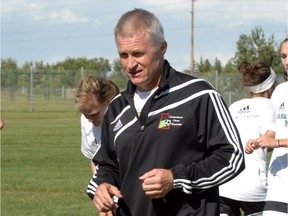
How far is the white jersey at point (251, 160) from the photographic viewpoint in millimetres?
7328

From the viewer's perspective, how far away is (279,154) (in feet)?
20.3

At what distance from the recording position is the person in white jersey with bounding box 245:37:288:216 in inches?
240

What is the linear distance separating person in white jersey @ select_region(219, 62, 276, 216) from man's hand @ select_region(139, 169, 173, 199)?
10.7ft

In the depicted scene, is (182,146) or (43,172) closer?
(182,146)

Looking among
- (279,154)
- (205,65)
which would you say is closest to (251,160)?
(279,154)

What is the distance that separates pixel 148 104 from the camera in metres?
4.43

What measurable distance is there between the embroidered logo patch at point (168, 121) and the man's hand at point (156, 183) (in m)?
0.28

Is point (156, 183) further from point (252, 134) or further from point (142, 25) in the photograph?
point (252, 134)

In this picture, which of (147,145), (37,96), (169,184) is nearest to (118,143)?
(147,145)

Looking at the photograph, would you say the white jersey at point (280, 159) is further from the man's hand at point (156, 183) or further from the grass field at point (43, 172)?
the grass field at point (43, 172)

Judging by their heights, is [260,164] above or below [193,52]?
above

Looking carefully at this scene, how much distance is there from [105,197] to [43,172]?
1248cm

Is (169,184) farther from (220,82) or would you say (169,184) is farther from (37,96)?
(37,96)

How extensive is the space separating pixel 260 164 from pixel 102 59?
10228 centimetres
